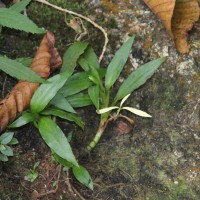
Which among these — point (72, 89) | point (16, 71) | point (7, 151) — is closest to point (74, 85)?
point (72, 89)

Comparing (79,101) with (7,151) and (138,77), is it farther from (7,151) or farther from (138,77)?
(7,151)

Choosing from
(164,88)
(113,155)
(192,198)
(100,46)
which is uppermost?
(100,46)

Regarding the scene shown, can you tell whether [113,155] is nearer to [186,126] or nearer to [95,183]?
[95,183]

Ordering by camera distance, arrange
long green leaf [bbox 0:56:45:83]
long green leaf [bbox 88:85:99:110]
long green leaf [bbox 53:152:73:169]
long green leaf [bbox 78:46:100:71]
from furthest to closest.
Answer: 1. long green leaf [bbox 78:46:100:71]
2. long green leaf [bbox 88:85:99:110]
3. long green leaf [bbox 53:152:73:169]
4. long green leaf [bbox 0:56:45:83]

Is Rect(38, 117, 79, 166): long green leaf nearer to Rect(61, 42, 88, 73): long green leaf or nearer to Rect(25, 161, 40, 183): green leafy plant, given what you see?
Rect(25, 161, 40, 183): green leafy plant

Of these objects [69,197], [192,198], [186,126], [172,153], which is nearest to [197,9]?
[186,126]

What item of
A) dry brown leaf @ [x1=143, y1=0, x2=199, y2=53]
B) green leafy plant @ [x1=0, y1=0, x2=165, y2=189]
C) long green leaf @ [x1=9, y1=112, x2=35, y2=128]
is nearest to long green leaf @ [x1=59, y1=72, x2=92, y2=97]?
green leafy plant @ [x1=0, y1=0, x2=165, y2=189]
